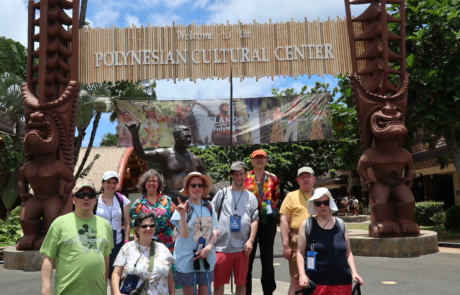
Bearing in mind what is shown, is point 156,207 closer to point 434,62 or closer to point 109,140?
point 434,62

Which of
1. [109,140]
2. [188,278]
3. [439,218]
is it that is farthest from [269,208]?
[109,140]

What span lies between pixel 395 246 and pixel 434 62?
19.1ft

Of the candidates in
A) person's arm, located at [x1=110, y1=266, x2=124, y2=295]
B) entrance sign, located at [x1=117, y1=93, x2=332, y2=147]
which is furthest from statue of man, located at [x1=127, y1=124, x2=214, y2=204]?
entrance sign, located at [x1=117, y1=93, x2=332, y2=147]

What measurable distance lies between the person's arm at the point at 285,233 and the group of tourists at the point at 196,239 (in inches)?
0.4

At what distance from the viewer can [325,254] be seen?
3654 mm

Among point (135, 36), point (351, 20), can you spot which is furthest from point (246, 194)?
point (135, 36)

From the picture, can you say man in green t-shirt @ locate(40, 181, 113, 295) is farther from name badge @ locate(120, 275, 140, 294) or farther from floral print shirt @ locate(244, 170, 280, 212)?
floral print shirt @ locate(244, 170, 280, 212)

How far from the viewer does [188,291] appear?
441cm

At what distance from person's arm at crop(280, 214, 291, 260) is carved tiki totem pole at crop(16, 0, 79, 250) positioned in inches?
223

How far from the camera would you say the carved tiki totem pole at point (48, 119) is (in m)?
8.89

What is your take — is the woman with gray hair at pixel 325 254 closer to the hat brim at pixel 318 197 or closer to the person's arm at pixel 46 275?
the hat brim at pixel 318 197

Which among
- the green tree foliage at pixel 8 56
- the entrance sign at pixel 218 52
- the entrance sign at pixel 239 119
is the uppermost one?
the green tree foliage at pixel 8 56

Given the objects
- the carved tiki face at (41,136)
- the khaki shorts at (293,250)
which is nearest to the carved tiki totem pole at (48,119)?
the carved tiki face at (41,136)

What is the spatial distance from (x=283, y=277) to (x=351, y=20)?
5.85 m
